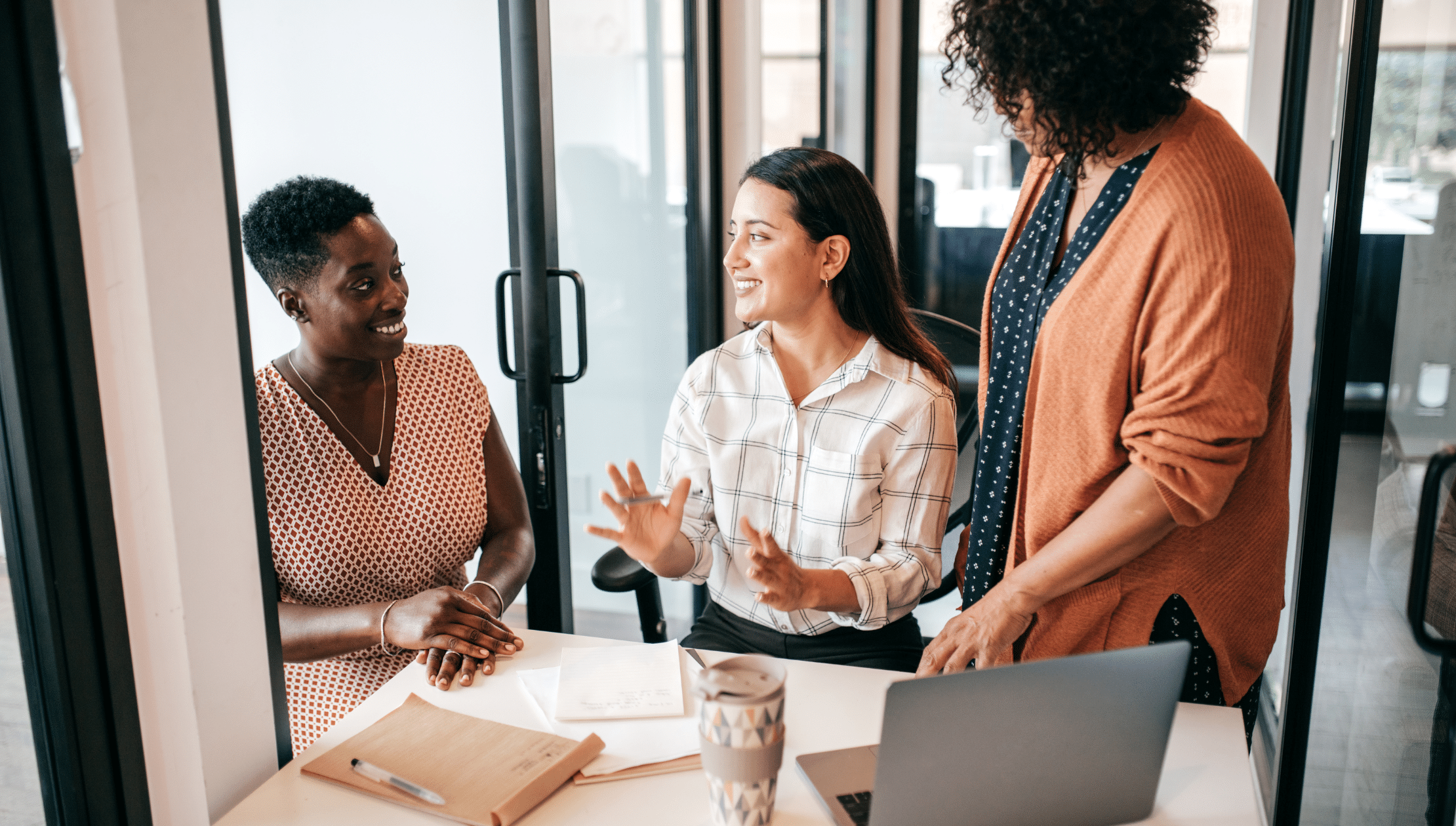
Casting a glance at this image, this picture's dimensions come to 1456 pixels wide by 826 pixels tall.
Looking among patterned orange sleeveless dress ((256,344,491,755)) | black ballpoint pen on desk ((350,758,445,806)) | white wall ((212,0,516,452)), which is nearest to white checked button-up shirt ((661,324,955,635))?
patterned orange sleeveless dress ((256,344,491,755))

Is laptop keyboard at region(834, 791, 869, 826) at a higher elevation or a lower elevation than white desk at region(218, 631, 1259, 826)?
higher

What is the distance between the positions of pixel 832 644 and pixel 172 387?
1.10m

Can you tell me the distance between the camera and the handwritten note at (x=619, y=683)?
3.88 feet

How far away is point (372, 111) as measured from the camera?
7.44 feet

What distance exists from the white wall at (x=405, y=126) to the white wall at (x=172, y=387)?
1.23 metres

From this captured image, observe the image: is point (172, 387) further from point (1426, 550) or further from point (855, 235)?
point (1426, 550)

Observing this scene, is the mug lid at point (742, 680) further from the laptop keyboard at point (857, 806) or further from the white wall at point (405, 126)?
the white wall at point (405, 126)

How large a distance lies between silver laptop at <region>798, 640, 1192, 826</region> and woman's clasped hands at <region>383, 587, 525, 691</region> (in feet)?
1.84

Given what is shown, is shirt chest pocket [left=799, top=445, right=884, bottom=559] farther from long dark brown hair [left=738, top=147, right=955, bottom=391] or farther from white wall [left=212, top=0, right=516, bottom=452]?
white wall [left=212, top=0, right=516, bottom=452]

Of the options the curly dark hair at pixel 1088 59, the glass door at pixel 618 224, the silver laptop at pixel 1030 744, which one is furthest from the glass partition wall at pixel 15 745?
the glass door at pixel 618 224

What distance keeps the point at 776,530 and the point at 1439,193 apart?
1.07 m

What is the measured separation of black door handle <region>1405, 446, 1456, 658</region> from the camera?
1.25 meters

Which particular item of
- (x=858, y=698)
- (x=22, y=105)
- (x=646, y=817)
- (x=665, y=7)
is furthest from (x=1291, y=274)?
(x=665, y=7)

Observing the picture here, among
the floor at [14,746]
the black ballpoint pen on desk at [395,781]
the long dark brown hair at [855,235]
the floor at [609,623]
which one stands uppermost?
the long dark brown hair at [855,235]
